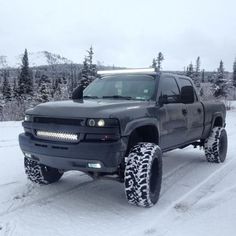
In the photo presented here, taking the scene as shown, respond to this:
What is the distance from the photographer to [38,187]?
532 cm

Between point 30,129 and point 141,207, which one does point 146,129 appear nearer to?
point 141,207

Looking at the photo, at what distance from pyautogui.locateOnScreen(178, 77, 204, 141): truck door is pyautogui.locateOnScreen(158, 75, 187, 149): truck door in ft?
0.71

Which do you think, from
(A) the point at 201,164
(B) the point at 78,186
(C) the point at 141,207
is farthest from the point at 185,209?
(A) the point at 201,164

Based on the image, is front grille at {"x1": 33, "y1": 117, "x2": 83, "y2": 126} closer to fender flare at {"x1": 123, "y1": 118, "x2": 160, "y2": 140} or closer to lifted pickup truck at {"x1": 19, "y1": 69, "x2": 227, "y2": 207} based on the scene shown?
lifted pickup truck at {"x1": 19, "y1": 69, "x2": 227, "y2": 207}

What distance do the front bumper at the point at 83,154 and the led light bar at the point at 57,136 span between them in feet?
0.19

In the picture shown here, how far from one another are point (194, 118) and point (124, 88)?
173 cm

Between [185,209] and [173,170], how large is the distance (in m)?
2.33

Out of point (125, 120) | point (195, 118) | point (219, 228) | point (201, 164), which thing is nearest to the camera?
point (219, 228)

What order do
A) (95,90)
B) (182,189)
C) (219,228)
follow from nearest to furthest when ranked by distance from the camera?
(219,228) → (182,189) → (95,90)

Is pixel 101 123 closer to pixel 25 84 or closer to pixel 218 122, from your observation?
pixel 218 122

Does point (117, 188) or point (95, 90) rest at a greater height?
point (95, 90)

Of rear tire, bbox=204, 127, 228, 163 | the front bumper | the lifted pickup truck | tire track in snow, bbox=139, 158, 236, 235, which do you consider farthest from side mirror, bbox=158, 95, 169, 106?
rear tire, bbox=204, 127, 228, 163

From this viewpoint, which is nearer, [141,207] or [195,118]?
[141,207]

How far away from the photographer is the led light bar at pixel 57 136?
4203mm
